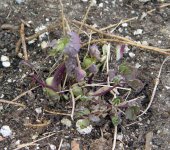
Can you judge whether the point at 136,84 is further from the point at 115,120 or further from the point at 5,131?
the point at 5,131

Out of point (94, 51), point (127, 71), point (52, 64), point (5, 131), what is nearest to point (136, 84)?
point (127, 71)

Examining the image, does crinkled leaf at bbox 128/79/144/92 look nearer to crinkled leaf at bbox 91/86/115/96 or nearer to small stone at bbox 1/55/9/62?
crinkled leaf at bbox 91/86/115/96

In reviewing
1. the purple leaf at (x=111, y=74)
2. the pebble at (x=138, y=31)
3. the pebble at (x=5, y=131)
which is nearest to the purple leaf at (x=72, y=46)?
the purple leaf at (x=111, y=74)

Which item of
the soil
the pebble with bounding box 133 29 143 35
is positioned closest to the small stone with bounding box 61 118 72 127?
the soil

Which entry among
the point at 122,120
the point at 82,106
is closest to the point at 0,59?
the point at 82,106

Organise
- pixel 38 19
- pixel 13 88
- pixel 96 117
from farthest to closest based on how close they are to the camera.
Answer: pixel 38 19 < pixel 13 88 < pixel 96 117

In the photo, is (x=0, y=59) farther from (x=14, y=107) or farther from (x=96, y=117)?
(x=96, y=117)
